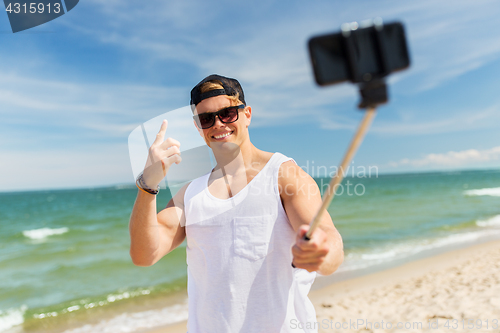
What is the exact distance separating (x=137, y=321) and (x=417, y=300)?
465 cm

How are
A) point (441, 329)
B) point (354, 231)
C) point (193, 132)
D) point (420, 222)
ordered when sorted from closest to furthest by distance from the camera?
point (193, 132), point (441, 329), point (354, 231), point (420, 222)

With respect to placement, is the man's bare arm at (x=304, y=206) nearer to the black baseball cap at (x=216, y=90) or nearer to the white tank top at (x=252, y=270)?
the white tank top at (x=252, y=270)

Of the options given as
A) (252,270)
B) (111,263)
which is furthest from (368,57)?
(111,263)

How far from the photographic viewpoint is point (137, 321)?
5.35 metres

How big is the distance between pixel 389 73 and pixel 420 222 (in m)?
15.9

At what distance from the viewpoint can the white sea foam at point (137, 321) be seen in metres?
5.16

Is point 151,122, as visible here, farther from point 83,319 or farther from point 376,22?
point 83,319

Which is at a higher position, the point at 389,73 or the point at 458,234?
the point at 389,73

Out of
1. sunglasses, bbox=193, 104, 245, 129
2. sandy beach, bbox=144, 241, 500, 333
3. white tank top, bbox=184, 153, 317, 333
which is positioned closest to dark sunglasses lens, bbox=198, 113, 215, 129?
sunglasses, bbox=193, 104, 245, 129

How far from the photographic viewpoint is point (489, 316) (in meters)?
3.96

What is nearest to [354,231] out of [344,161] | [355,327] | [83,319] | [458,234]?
[458,234]

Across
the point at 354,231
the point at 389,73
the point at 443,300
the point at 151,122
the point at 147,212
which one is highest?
the point at 389,73

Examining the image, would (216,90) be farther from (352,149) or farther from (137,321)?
(137,321)

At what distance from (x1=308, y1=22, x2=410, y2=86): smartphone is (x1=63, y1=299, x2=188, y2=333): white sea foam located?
5.53 m
